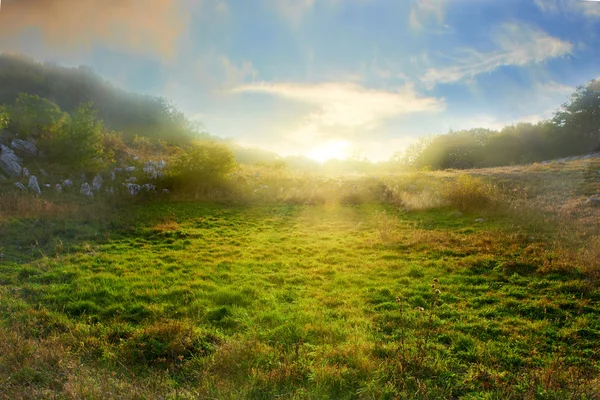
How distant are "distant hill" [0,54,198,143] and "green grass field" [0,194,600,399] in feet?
71.7

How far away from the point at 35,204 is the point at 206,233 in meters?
8.28

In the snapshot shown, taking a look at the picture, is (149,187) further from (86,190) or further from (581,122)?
(581,122)

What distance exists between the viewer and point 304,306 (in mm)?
6652

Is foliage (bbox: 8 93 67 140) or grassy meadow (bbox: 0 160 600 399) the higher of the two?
foliage (bbox: 8 93 67 140)

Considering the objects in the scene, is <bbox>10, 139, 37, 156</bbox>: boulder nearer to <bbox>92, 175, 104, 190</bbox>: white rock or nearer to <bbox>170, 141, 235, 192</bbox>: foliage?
<bbox>92, 175, 104, 190</bbox>: white rock

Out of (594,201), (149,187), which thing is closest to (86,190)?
(149,187)

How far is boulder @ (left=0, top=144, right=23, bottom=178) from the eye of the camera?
59.5 feet

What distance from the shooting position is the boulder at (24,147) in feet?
67.0

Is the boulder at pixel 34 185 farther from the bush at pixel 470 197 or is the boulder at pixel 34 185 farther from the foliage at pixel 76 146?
the bush at pixel 470 197

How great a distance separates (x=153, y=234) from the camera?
12.6 m

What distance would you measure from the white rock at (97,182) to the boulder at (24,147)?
16.3ft

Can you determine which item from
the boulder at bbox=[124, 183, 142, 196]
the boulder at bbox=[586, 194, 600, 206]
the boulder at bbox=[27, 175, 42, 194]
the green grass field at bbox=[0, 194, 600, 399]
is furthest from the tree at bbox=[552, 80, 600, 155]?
the boulder at bbox=[27, 175, 42, 194]

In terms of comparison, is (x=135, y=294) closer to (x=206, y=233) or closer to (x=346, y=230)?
(x=206, y=233)

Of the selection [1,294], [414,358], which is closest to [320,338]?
[414,358]
